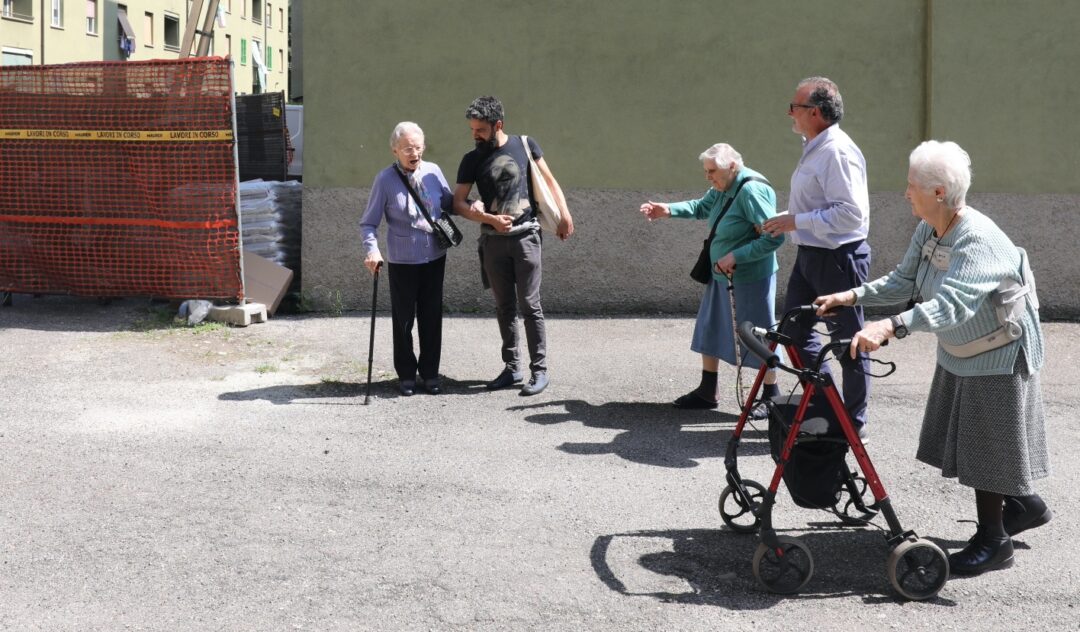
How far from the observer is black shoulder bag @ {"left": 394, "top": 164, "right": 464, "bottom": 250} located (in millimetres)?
7957

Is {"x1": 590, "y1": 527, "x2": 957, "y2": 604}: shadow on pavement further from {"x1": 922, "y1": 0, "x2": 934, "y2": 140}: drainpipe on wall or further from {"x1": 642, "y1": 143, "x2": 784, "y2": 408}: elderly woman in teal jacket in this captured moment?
{"x1": 922, "y1": 0, "x2": 934, "y2": 140}: drainpipe on wall

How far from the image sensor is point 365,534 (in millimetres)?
5238

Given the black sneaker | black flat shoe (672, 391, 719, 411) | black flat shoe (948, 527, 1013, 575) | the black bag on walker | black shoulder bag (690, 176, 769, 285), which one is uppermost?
black shoulder bag (690, 176, 769, 285)

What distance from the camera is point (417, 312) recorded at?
830 centimetres

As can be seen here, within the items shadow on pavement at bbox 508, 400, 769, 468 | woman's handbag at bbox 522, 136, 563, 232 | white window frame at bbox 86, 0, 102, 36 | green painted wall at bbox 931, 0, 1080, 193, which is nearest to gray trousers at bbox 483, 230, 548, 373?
woman's handbag at bbox 522, 136, 563, 232

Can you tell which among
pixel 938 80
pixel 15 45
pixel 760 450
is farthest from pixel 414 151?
pixel 15 45

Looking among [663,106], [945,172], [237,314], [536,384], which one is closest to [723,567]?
[945,172]

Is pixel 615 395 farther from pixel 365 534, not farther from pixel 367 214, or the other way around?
pixel 365 534

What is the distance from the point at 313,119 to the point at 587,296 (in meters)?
2.96

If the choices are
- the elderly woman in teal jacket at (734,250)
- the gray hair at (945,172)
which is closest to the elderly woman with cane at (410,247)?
the elderly woman in teal jacket at (734,250)

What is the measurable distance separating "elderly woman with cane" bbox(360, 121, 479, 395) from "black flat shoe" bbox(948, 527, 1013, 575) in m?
4.12

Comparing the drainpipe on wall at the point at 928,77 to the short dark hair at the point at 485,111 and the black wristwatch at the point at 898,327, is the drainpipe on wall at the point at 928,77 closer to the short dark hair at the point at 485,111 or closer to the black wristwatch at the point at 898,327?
the short dark hair at the point at 485,111

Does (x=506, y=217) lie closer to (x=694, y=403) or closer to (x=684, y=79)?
(x=694, y=403)

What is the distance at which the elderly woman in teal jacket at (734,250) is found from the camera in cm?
695
